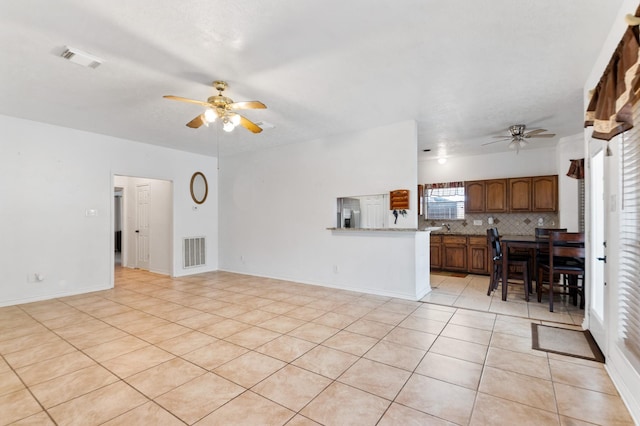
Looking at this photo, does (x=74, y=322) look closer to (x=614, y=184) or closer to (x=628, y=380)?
(x=628, y=380)

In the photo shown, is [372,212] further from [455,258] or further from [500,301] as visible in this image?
[455,258]

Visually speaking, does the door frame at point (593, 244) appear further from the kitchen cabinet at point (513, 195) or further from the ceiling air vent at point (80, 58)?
the ceiling air vent at point (80, 58)

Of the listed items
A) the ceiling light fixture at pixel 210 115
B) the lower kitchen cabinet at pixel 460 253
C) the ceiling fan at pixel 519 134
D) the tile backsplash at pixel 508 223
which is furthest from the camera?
the lower kitchen cabinet at pixel 460 253

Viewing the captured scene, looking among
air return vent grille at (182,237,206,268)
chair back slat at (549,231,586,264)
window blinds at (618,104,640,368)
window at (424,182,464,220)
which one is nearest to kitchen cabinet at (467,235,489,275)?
window at (424,182,464,220)

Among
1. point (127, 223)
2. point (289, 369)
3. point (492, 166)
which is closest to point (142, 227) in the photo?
point (127, 223)

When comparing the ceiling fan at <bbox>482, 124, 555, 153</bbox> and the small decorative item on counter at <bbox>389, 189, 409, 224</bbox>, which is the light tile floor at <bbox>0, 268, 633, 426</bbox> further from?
the ceiling fan at <bbox>482, 124, 555, 153</bbox>

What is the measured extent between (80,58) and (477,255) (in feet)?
22.7

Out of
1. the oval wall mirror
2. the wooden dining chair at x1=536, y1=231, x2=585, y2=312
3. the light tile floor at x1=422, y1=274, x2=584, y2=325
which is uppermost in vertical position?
the oval wall mirror

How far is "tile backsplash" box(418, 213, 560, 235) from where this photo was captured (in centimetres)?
608

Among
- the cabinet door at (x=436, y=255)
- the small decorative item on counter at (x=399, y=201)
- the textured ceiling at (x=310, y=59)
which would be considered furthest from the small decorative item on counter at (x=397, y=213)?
the cabinet door at (x=436, y=255)

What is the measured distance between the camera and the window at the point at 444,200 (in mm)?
6921

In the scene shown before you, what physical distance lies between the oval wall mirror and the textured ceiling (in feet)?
7.24

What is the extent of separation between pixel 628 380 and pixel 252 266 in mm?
5615

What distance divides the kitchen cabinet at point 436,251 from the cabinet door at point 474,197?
0.91m
